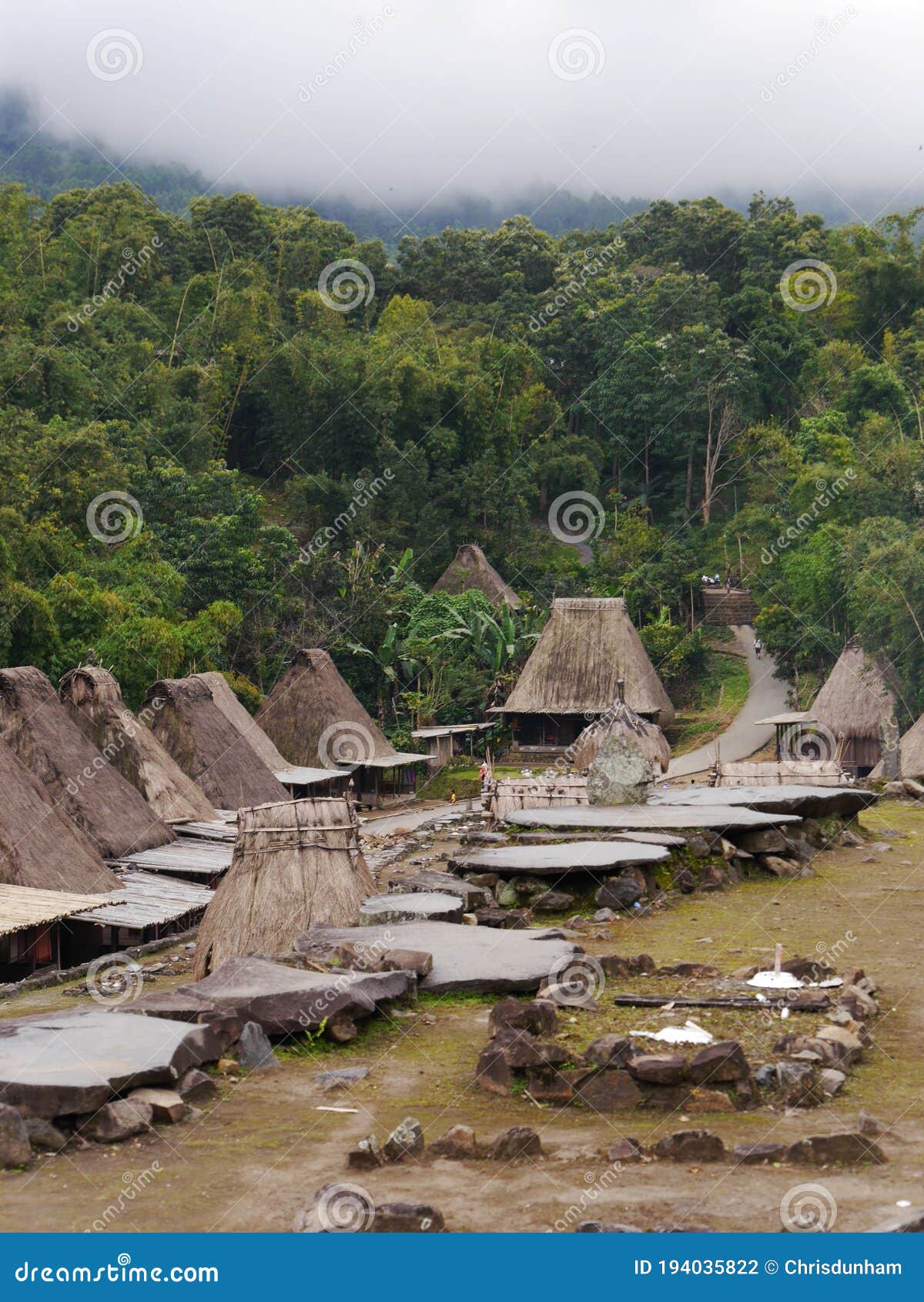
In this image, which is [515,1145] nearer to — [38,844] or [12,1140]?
[12,1140]

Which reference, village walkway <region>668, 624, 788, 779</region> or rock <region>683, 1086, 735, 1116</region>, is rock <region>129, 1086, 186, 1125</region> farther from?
village walkway <region>668, 624, 788, 779</region>

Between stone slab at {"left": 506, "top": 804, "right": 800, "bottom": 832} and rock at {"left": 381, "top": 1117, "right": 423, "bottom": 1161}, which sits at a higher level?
stone slab at {"left": 506, "top": 804, "right": 800, "bottom": 832}

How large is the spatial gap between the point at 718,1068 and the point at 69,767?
13.1m

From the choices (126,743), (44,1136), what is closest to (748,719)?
(126,743)

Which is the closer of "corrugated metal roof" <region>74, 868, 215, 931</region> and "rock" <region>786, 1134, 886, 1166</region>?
"rock" <region>786, 1134, 886, 1166</region>

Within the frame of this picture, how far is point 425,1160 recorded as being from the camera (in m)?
6.46

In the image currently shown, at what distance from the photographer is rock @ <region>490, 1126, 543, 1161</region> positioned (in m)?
6.50

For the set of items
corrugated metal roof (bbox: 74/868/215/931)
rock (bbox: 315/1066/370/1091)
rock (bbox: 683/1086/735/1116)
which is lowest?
corrugated metal roof (bbox: 74/868/215/931)

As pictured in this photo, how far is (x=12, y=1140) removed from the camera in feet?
21.4

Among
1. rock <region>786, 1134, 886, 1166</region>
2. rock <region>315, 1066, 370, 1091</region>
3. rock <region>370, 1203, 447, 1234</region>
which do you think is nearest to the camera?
rock <region>370, 1203, 447, 1234</region>

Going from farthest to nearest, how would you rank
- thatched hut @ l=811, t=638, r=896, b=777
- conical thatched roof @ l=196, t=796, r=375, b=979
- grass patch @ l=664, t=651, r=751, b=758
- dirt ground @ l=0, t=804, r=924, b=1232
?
grass patch @ l=664, t=651, r=751, b=758 < thatched hut @ l=811, t=638, r=896, b=777 < conical thatched roof @ l=196, t=796, r=375, b=979 < dirt ground @ l=0, t=804, r=924, b=1232

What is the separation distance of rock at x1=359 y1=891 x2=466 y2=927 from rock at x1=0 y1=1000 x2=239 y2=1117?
131 inches

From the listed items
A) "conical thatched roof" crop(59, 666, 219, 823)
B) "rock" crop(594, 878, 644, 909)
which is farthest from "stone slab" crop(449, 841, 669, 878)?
"conical thatched roof" crop(59, 666, 219, 823)

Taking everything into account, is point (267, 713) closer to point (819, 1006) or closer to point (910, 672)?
point (910, 672)
